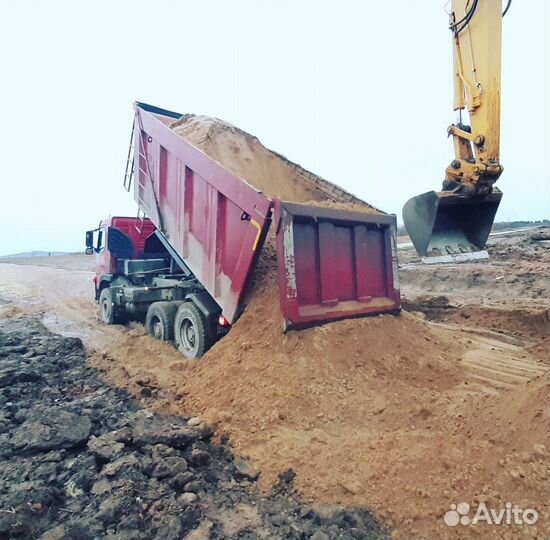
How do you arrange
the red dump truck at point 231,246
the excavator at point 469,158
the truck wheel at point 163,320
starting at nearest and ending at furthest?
the red dump truck at point 231,246 < the excavator at point 469,158 < the truck wheel at point 163,320

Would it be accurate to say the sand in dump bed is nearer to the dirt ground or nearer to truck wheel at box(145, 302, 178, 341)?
the dirt ground

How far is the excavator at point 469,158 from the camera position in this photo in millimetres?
5625

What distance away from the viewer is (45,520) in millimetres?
2537

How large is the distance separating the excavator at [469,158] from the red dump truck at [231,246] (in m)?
0.73

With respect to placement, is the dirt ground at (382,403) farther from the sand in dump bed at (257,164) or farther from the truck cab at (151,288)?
the sand in dump bed at (257,164)

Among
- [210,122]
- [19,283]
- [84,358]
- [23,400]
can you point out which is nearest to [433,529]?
[23,400]

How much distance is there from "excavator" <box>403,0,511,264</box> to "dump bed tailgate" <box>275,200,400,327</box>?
72cm

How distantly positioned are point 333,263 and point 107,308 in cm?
595

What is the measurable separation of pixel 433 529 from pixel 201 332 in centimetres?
370

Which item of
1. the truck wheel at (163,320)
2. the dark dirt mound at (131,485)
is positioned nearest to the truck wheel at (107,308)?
the truck wheel at (163,320)

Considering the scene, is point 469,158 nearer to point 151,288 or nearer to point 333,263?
point 333,263

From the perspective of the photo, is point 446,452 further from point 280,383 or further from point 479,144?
point 479,144

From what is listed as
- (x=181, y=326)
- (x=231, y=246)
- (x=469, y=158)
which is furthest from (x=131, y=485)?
(x=469, y=158)

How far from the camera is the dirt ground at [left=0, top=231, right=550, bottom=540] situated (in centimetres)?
268
